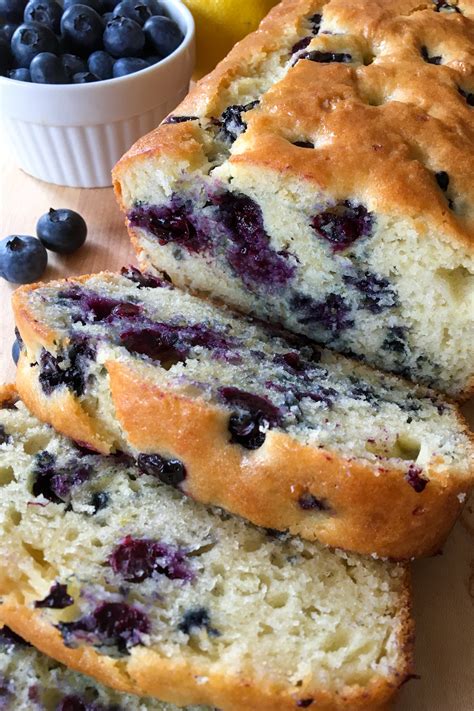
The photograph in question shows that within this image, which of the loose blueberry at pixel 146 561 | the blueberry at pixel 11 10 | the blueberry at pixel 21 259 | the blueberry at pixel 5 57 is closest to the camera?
the loose blueberry at pixel 146 561

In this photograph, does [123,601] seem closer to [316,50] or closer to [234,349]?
[234,349]

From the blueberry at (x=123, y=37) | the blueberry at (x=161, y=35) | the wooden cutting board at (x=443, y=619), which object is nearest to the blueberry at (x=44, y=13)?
the blueberry at (x=123, y=37)

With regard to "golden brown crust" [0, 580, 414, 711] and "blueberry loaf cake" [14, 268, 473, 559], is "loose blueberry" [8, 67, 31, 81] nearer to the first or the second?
"blueberry loaf cake" [14, 268, 473, 559]

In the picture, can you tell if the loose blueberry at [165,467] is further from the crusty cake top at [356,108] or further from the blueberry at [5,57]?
the blueberry at [5,57]

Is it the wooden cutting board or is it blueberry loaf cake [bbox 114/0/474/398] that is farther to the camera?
blueberry loaf cake [bbox 114/0/474/398]

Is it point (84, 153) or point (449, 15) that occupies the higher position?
point (449, 15)

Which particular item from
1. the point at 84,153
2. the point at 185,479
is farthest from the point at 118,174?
the point at 185,479

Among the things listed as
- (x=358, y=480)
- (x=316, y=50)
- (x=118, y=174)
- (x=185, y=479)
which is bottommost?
(x=185, y=479)

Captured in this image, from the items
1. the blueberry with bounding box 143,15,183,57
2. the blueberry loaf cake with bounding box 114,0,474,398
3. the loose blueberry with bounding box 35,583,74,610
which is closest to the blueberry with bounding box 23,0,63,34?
the blueberry with bounding box 143,15,183,57
